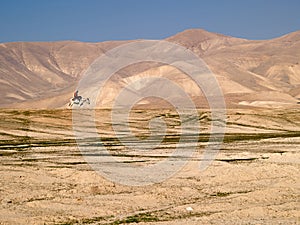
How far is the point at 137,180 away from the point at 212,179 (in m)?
4.33

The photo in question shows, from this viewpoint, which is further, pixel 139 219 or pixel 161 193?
pixel 161 193

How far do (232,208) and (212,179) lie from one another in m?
7.43

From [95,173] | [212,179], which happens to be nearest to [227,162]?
[212,179]

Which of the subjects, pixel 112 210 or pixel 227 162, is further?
pixel 227 162

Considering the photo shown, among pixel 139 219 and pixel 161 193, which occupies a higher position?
pixel 139 219

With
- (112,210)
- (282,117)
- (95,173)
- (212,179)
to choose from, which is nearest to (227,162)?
(212,179)

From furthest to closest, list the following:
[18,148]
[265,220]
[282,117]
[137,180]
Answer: [282,117] < [18,148] < [137,180] < [265,220]

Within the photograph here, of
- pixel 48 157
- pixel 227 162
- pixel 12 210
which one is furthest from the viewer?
pixel 48 157

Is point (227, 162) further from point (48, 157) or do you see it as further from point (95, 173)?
point (48, 157)

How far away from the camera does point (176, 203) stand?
23469 mm

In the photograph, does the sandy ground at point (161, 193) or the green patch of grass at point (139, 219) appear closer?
the green patch of grass at point (139, 219)

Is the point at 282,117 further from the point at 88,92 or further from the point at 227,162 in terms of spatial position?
the point at 88,92

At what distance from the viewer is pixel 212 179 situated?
29438 mm

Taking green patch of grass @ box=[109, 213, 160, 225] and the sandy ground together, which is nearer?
green patch of grass @ box=[109, 213, 160, 225]
